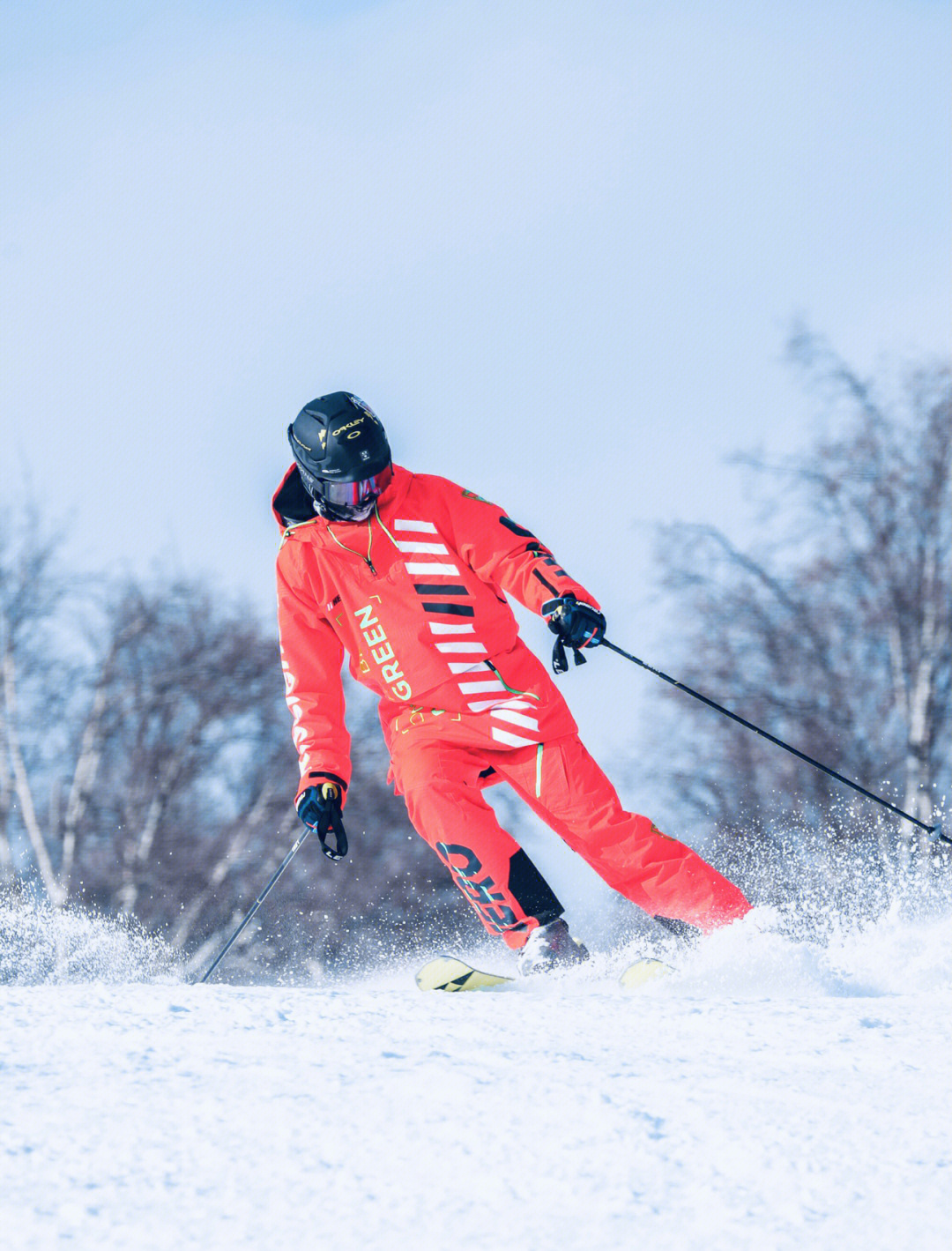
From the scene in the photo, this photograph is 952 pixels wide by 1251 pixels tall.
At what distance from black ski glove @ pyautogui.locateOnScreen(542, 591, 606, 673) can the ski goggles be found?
63 cm

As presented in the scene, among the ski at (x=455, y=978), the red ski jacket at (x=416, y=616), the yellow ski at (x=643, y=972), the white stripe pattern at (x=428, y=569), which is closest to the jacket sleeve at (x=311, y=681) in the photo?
the red ski jacket at (x=416, y=616)

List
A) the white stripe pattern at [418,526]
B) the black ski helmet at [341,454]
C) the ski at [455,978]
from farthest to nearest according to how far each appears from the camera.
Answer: the white stripe pattern at [418,526] < the black ski helmet at [341,454] < the ski at [455,978]

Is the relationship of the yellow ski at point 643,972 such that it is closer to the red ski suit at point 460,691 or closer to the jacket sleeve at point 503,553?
the red ski suit at point 460,691

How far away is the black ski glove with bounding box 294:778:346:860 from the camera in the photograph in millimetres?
3377

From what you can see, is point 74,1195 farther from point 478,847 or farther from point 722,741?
point 722,741

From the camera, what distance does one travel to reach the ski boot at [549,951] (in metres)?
3.18

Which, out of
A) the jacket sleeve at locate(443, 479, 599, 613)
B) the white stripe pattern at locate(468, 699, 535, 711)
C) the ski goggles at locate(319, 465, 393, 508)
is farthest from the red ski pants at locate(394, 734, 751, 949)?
the ski goggles at locate(319, 465, 393, 508)

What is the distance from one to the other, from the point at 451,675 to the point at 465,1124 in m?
1.89

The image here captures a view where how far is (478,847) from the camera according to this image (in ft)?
10.4

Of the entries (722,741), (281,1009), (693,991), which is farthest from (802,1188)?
(722,741)

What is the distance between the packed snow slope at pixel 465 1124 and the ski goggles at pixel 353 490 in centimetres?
154

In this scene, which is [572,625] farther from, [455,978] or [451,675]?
[455,978]

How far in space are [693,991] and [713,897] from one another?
36 centimetres

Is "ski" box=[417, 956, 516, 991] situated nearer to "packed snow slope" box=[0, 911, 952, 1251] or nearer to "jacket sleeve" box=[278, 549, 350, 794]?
"jacket sleeve" box=[278, 549, 350, 794]
